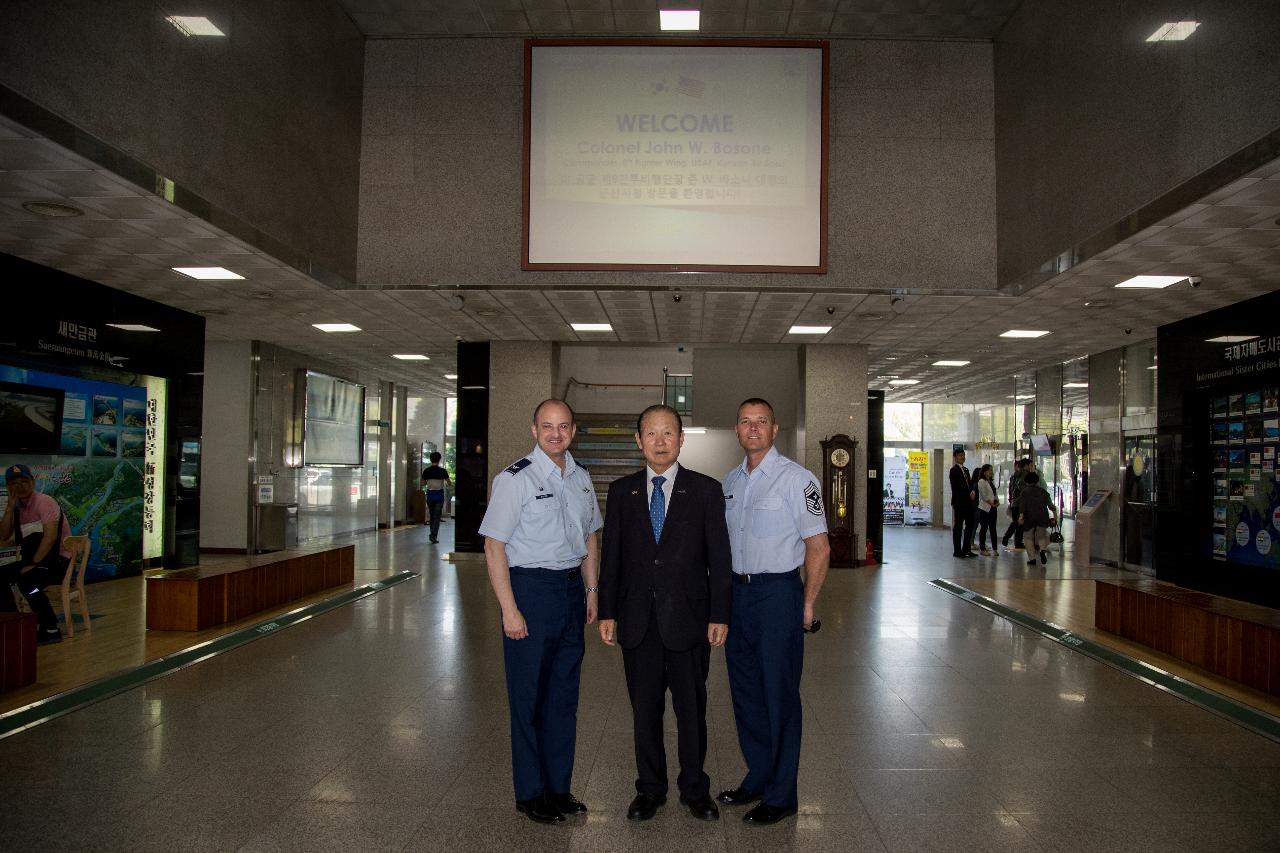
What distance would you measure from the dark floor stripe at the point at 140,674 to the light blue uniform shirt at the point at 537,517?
3095mm

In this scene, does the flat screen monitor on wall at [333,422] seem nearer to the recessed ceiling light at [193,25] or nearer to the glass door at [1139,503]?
the recessed ceiling light at [193,25]

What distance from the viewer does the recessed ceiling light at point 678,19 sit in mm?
9008

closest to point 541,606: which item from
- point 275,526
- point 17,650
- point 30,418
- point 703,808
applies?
point 703,808

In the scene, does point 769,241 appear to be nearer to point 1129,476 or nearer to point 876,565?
point 876,565

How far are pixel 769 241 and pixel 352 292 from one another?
4.61m

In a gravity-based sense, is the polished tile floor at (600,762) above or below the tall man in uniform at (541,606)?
below

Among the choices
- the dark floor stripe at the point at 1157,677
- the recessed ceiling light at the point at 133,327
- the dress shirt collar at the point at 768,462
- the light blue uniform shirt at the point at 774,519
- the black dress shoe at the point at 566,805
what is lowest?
the dark floor stripe at the point at 1157,677

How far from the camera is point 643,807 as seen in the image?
3529 mm

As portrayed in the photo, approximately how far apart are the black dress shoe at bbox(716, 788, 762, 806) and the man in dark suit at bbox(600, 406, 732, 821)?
0.14m

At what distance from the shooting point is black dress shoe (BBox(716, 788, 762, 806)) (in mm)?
3691

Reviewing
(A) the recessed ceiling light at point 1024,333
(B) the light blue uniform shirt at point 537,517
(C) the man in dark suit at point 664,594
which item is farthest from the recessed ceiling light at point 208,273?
(A) the recessed ceiling light at point 1024,333

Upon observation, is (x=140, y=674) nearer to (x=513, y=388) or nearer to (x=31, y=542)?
(x=31, y=542)

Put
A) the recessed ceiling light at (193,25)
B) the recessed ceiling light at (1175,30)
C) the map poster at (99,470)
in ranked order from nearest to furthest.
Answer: the recessed ceiling light at (1175,30), the recessed ceiling light at (193,25), the map poster at (99,470)

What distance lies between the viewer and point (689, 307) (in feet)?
35.9
